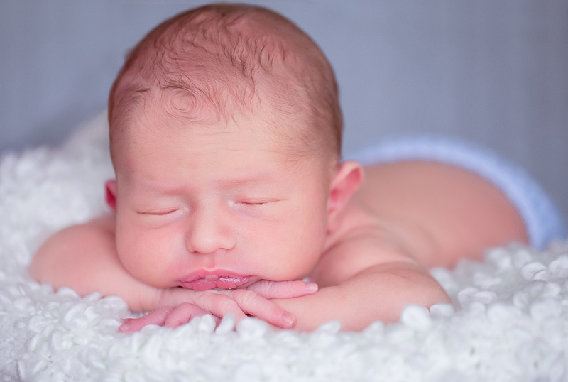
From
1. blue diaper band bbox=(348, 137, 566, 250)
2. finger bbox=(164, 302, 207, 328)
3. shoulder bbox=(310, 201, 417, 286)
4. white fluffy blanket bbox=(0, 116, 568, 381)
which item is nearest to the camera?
white fluffy blanket bbox=(0, 116, 568, 381)

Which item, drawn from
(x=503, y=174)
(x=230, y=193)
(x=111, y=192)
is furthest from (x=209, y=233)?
(x=503, y=174)

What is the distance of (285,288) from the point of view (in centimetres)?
96

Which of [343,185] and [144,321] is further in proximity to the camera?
[343,185]

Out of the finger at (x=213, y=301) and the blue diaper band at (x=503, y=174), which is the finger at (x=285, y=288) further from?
the blue diaper band at (x=503, y=174)

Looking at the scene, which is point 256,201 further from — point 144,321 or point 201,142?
point 144,321

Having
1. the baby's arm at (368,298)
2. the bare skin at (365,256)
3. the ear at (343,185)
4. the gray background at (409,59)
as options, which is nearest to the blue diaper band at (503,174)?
the bare skin at (365,256)

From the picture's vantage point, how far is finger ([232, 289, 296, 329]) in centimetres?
90

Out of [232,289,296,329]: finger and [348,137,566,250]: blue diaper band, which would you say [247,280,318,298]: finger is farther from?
[348,137,566,250]: blue diaper band

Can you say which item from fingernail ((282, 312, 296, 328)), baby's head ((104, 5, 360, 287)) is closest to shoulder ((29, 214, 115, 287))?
baby's head ((104, 5, 360, 287))

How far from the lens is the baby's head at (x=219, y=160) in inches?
37.1

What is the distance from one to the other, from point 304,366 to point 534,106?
182 cm

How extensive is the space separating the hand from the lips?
0.02 metres

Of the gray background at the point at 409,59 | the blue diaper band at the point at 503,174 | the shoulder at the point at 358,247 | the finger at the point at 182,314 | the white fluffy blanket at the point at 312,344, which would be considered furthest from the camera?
the gray background at the point at 409,59

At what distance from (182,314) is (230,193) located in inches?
7.5
